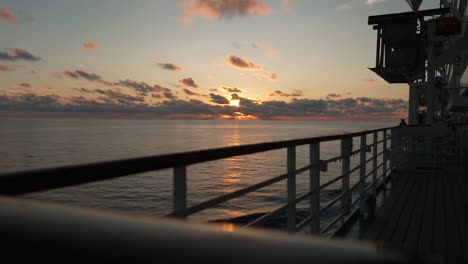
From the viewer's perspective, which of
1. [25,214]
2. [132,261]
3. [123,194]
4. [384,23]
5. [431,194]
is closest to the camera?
[132,261]

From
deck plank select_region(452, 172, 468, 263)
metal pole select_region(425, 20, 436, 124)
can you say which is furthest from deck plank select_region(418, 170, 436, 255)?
metal pole select_region(425, 20, 436, 124)

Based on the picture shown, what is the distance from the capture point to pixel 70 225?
0.43 meters

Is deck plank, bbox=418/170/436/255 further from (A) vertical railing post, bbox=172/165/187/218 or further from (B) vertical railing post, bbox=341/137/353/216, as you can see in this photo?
(A) vertical railing post, bbox=172/165/187/218

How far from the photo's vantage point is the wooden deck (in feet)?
12.8

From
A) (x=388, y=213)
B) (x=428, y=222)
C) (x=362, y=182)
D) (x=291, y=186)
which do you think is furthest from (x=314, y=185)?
(x=388, y=213)

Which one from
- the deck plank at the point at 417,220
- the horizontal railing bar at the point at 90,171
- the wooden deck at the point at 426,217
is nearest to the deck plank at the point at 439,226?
the wooden deck at the point at 426,217

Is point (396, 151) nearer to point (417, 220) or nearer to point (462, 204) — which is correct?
point (462, 204)

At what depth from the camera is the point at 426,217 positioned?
194 inches

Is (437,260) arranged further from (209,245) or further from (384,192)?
(384,192)

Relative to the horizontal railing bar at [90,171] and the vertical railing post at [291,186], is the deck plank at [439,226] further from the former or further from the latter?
the horizontal railing bar at [90,171]

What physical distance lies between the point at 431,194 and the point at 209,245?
7106 mm

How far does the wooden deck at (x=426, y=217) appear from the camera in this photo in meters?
3.89

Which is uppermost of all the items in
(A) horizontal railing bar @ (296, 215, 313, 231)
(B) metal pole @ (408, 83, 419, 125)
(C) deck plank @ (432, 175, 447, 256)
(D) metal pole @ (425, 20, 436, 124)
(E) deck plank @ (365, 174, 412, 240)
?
(D) metal pole @ (425, 20, 436, 124)

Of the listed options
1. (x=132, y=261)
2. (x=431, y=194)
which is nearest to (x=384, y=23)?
(x=431, y=194)
